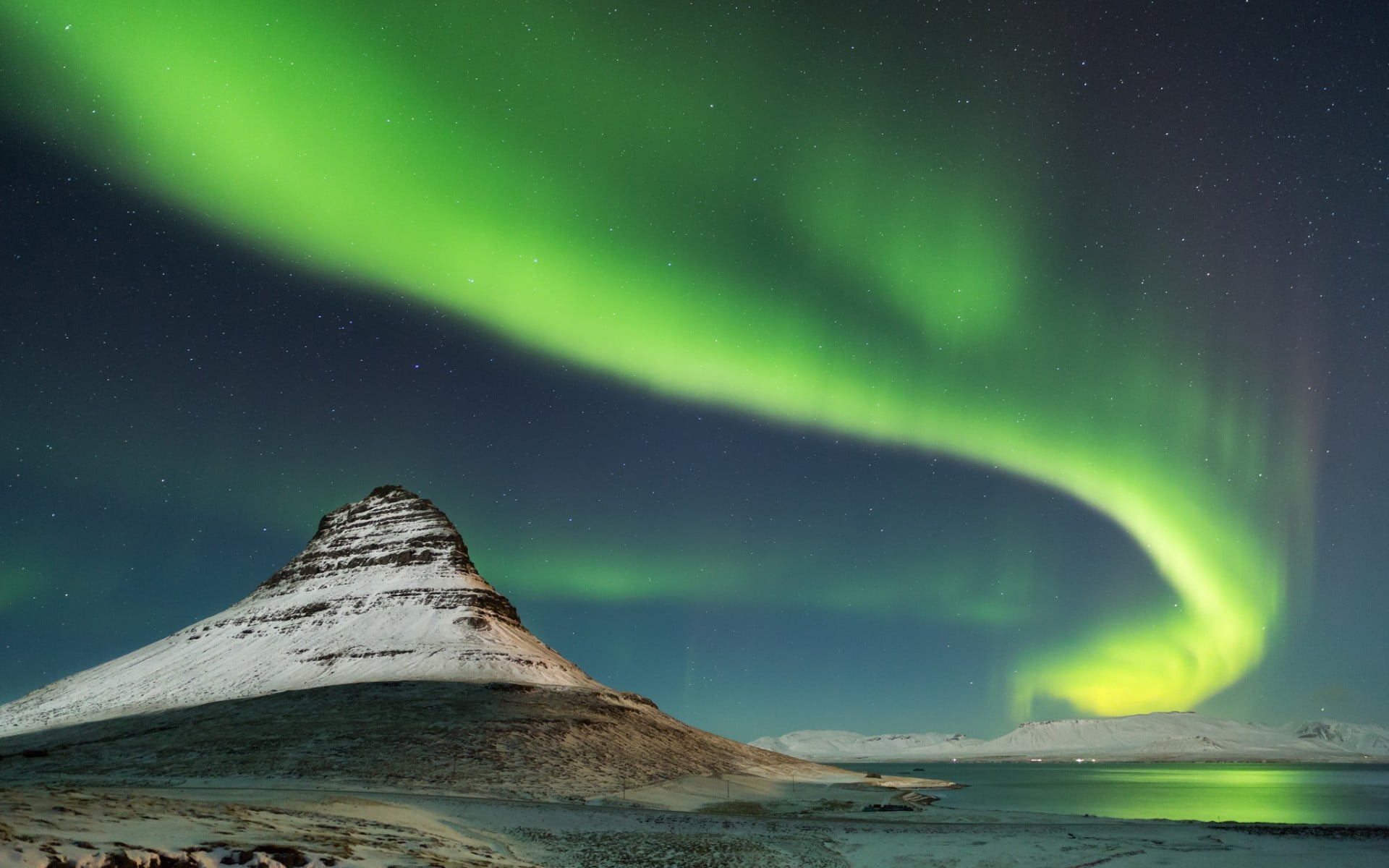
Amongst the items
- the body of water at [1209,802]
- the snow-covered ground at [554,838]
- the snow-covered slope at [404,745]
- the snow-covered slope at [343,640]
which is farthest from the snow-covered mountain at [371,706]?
the body of water at [1209,802]

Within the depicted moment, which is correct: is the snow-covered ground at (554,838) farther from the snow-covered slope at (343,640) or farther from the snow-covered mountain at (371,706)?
the snow-covered slope at (343,640)

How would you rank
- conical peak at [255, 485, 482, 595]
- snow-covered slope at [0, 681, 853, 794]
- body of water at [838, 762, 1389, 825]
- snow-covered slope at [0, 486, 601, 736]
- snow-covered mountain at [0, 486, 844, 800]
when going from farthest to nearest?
conical peak at [255, 485, 482, 595] < snow-covered slope at [0, 486, 601, 736] < body of water at [838, 762, 1389, 825] < snow-covered mountain at [0, 486, 844, 800] < snow-covered slope at [0, 681, 853, 794]

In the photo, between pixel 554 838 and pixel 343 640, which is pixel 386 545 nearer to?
pixel 343 640

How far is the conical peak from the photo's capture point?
169500mm

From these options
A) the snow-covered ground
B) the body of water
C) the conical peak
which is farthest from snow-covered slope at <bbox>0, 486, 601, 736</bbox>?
the snow-covered ground

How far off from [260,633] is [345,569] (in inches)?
1241

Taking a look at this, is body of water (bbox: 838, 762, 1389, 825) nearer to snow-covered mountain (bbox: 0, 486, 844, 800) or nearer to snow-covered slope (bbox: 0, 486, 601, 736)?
snow-covered mountain (bbox: 0, 486, 844, 800)

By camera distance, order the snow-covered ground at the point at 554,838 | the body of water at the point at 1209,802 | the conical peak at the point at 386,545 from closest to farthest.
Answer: the snow-covered ground at the point at 554,838 → the body of water at the point at 1209,802 → the conical peak at the point at 386,545

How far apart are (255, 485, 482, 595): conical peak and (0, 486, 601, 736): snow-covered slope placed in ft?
1.31

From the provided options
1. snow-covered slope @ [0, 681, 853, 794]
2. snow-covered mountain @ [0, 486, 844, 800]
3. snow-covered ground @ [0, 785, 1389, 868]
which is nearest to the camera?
snow-covered ground @ [0, 785, 1389, 868]

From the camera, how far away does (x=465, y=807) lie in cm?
3934

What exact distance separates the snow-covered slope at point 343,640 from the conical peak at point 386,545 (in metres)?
0.40

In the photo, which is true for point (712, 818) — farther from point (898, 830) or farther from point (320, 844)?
point (320, 844)

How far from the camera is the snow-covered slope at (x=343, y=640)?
365 ft
